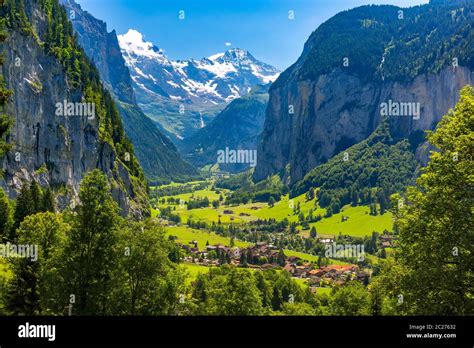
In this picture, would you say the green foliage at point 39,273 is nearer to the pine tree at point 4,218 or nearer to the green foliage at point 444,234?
the green foliage at point 444,234

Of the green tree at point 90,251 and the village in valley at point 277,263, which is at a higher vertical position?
the green tree at point 90,251

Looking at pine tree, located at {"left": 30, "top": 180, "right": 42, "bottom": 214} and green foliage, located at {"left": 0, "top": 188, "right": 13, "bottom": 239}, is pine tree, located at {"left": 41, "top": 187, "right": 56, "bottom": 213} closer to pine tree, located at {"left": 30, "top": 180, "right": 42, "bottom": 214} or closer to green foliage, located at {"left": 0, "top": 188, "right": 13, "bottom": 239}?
pine tree, located at {"left": 30, "top": 180, "right": 42, "bottom": 214}

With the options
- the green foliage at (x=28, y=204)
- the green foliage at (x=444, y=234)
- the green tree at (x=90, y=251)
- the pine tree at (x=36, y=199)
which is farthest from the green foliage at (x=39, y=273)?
the pine tree at (x=36, y=199)

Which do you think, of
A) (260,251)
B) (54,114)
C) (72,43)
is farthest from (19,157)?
(260,251)

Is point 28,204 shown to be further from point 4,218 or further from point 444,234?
point 444,234

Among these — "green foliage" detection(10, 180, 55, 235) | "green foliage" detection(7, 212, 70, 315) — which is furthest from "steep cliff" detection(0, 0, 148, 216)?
"green foliage" detection(7, 212, 70, 315)
